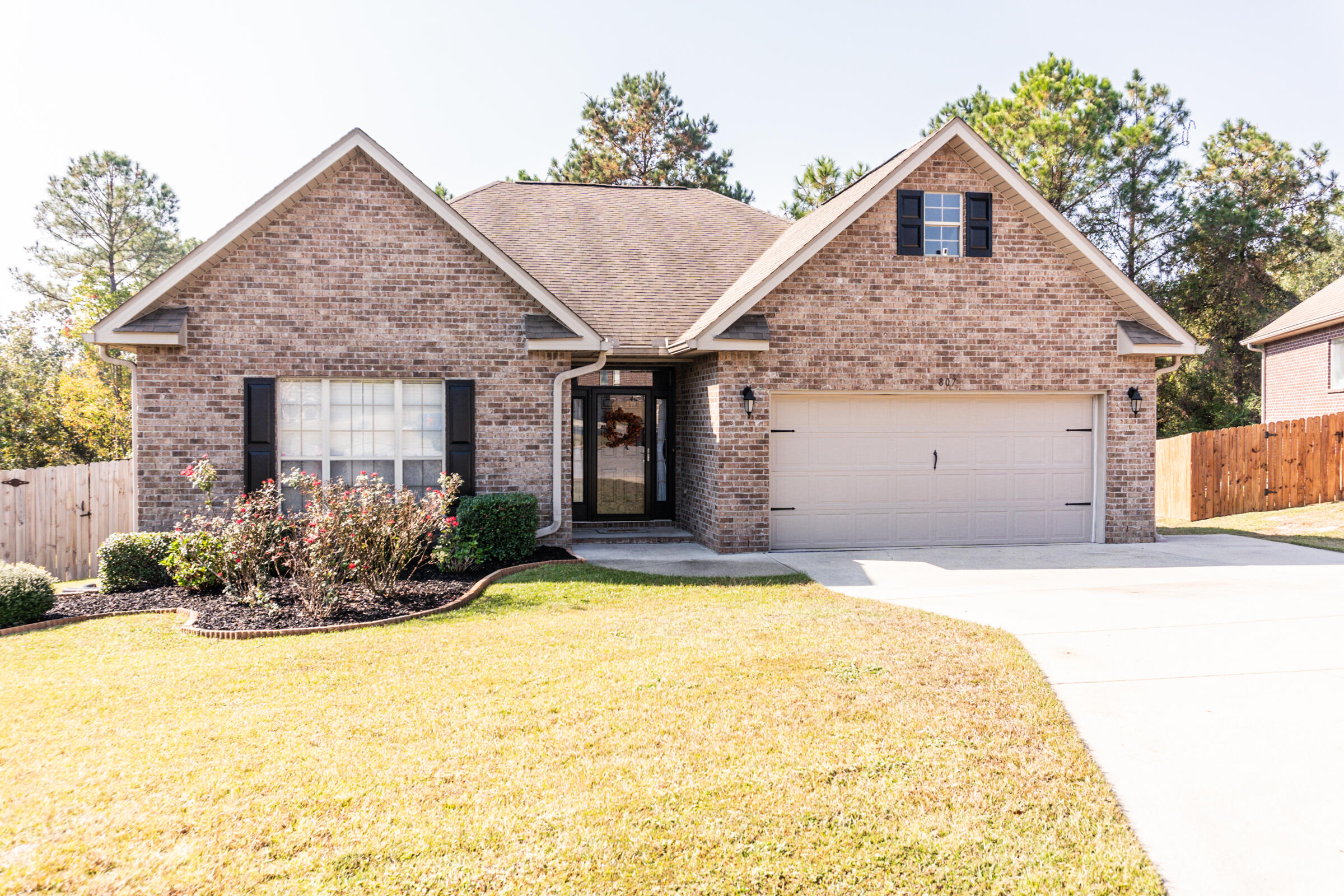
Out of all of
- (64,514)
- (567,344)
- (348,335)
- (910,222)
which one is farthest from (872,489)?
(64,514)

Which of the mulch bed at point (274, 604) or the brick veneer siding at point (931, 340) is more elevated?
the brick veneer siding at point (931, 340)

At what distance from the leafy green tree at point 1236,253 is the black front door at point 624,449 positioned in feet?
82.2

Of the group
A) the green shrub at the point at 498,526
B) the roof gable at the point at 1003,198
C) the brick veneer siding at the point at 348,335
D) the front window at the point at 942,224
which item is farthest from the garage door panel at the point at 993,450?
the green shrub at the point at 498,526

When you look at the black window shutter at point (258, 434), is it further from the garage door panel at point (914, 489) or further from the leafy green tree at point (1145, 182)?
the leafy green tree at point (1145, 182)

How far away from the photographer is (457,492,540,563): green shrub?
1014cm

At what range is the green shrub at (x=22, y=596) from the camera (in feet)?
25.5

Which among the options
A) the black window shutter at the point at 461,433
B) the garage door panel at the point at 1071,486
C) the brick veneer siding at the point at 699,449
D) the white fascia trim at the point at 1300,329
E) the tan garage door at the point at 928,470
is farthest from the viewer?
the white fascia trim at the point at 1300,329

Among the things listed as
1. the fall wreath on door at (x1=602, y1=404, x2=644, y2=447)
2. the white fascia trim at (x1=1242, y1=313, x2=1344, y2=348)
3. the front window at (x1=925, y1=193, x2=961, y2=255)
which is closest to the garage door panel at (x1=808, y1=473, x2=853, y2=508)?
the fall wreath on door at (x1=602, y1=404, x2=644, y2=447)

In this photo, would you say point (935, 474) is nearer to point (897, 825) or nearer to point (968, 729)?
point (968, 729)

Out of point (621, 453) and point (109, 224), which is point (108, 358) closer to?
point (621, 453)

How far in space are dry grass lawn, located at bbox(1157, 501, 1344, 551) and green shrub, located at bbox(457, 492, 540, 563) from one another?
35.1ft

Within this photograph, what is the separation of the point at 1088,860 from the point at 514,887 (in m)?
2.32

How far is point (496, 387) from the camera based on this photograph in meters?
11.3

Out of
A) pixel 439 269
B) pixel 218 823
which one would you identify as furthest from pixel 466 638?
pixel 439 269
